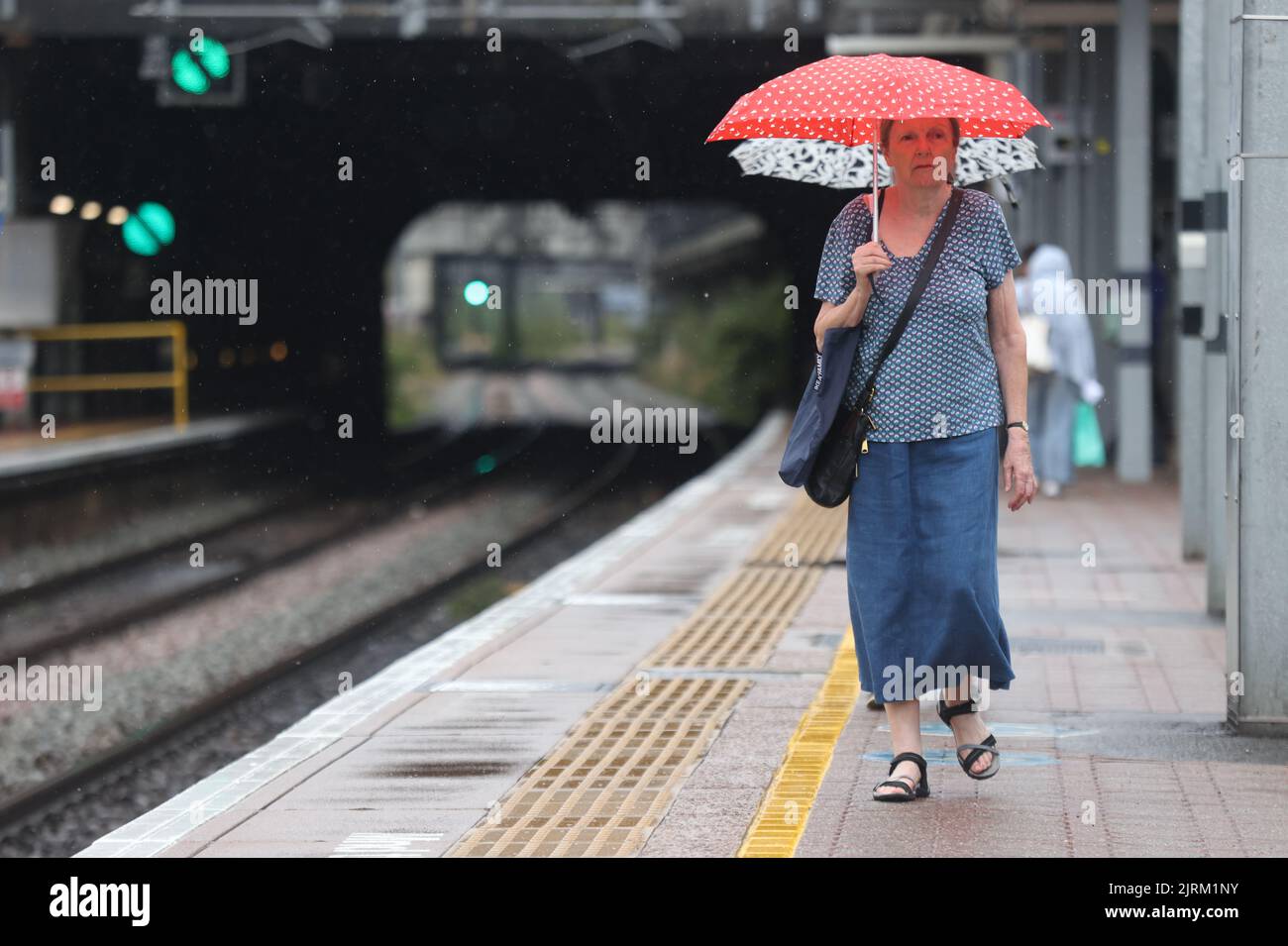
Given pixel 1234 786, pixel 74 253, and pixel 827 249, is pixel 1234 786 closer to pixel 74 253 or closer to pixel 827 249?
pixel 827 249

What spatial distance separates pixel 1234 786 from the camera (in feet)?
18.7

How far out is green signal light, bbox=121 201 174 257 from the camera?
26.1 metres

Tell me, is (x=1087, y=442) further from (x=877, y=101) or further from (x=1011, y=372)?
(x=877, y=101)

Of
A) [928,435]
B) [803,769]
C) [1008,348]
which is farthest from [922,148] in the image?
[803,769]

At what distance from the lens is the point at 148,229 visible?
87.2 ft

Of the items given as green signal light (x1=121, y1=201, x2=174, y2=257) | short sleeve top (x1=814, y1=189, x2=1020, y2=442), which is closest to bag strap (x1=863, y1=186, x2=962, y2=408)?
short sleeve top (x1=814, y1=189, x2=1020, y2=442)

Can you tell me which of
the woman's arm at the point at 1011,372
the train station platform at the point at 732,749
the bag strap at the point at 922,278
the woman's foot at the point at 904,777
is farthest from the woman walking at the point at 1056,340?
the woman's foot at the point at 904,777

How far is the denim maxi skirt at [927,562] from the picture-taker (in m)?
5.54

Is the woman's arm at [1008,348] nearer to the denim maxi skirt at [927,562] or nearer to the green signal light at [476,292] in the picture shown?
the denim maxi skirt at [927,562]

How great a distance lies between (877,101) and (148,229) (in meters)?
22.4

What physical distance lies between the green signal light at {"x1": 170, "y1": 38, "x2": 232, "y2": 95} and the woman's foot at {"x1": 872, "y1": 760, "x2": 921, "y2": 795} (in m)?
12.3

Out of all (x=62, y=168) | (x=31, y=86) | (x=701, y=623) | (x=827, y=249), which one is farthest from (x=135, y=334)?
(x=827, y=249)

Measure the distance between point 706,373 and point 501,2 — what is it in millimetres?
29502

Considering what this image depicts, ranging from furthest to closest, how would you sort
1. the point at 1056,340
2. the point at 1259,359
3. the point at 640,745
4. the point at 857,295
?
the point at 1056,340
the point at 640,745
the point at 1259,359
the point at 857,295
